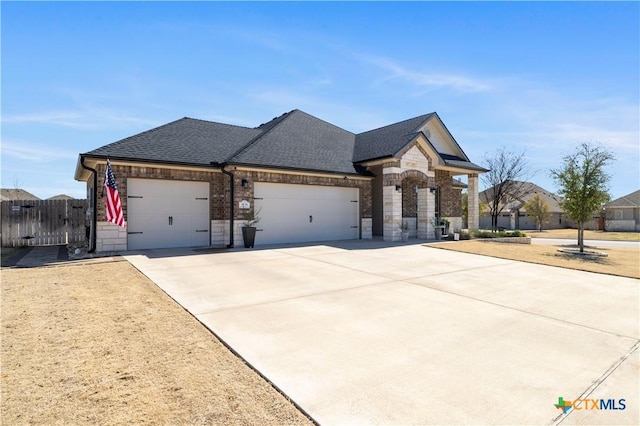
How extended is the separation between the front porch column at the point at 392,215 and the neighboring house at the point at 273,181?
0.05 meters

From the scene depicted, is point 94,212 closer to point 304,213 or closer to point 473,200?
point 304,213

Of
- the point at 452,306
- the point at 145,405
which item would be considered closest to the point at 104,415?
the point at 145,405

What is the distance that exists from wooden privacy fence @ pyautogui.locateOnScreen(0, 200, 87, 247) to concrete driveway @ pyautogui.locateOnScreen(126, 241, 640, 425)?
10.5 meters

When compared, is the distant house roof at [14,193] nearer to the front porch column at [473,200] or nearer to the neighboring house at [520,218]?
the front porch column at [473,200]

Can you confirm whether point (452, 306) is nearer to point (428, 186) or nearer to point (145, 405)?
point (145, 405)

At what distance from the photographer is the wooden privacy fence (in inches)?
557

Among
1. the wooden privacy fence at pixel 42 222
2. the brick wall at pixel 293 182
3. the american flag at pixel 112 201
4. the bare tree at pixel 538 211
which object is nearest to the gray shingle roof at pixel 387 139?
the brick wall at pixel 293 182

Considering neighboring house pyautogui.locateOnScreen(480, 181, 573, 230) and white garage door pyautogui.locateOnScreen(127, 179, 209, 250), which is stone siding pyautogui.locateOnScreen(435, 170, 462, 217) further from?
neighboring house pyautogui.locateOnScreen(480, 181, 573, 230)

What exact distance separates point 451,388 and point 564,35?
1248cm

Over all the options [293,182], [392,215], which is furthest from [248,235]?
[392,215]

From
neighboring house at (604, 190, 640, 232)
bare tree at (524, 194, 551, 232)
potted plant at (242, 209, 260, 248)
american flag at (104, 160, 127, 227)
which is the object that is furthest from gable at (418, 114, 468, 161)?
neighboring house at (604, 190, 640, 232)

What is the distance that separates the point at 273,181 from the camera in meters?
14.5

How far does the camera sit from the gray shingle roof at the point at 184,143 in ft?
40.1

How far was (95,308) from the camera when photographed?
5250mm
